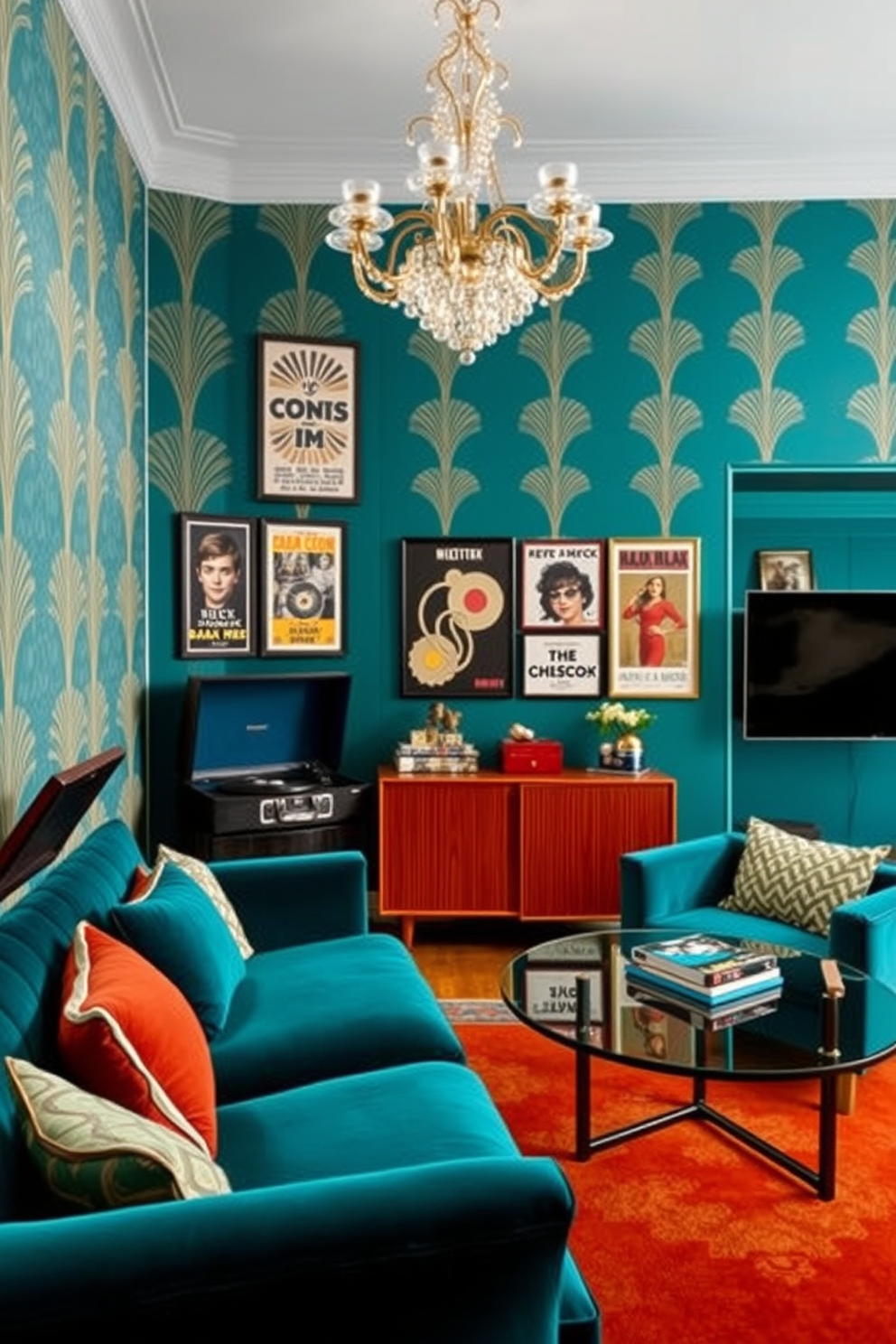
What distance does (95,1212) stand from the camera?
128 cm

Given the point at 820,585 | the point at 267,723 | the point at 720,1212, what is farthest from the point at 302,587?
the point at 720,1212

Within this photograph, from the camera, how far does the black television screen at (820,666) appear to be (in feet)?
14.1

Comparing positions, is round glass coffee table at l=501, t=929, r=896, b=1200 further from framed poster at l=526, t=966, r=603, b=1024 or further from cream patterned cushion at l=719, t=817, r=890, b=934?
A: cream patterned cushion at l=719, t=817, r=890, b=934

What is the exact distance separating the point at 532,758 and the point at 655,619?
2.64 ft

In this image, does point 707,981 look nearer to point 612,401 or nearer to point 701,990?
point 701,990

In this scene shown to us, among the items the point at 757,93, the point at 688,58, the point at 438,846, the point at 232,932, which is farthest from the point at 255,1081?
the point at 757,93

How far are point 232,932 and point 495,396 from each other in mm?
2653

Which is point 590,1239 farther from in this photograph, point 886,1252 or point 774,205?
point 774,205

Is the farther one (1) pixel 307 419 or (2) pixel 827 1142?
(1) pixel 307 419

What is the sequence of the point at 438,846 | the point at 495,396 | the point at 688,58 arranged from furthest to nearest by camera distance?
the point at 495,396 < the point at 438,846 < the point at 688,58

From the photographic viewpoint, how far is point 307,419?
435cm

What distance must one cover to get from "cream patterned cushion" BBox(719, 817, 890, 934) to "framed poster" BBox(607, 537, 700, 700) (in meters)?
1.14

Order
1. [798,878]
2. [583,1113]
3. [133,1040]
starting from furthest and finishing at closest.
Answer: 1. [798,878]
2. [583,1113]
3. [133,1040]

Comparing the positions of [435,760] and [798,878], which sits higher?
[435,760]
